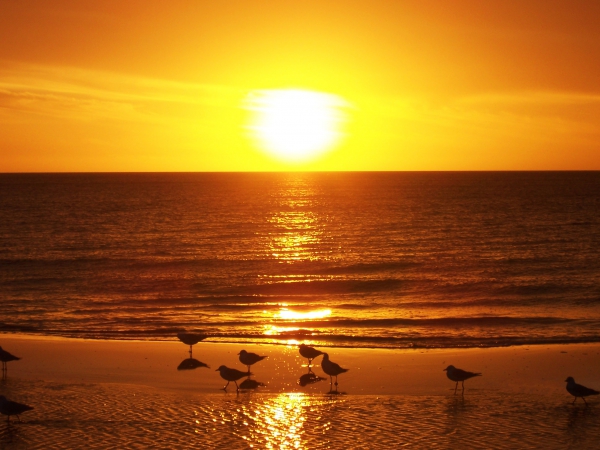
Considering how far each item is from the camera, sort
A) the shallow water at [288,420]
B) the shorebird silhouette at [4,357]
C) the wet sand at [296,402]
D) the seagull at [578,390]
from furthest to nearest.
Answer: the shorebird silhouette at [4,357], the seagull at [578,390], the wet sand at [296,402], the shallow water at [288,420]

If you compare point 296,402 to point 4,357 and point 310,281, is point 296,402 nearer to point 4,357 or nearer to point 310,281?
point 4,357

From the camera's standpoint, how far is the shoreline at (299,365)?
1505 centimetres

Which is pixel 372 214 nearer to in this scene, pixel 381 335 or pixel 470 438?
pixel 381 335

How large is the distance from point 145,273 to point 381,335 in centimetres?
2177

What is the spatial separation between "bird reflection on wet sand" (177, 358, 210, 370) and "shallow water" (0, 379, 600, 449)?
2.29 meters

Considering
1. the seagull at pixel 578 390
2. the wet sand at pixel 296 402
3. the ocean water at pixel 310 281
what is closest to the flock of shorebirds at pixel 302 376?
the seagull at pixel 578 390

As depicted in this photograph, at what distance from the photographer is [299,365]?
57.0ft

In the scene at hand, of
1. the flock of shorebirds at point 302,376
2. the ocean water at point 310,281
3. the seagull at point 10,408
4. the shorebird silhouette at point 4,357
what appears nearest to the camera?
the seagull at point 10,408

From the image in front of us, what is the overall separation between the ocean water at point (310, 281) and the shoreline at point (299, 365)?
1.83 m

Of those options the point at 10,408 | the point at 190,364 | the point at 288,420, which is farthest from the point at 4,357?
the point at 288,420

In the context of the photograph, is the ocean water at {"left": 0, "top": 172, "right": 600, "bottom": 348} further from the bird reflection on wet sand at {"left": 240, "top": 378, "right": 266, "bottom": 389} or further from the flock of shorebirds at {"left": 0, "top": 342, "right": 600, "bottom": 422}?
the bird reflection on wet sand at {"left": 240, "top": 378, "right": 266, "bottom": 389}

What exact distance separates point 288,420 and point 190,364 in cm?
545

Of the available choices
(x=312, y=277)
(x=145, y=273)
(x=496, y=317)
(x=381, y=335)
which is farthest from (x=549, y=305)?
(x=145, y=273)

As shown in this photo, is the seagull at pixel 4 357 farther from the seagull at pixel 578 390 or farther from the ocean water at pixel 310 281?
the seagull at pixel 578 390
